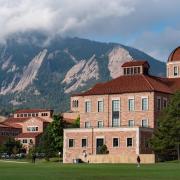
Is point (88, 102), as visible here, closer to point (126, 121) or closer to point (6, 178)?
point (126, 121)

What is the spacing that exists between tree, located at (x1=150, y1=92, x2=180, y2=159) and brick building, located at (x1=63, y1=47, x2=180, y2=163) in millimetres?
10335

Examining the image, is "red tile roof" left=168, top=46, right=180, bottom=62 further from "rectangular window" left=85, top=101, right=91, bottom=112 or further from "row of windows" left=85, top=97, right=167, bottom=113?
"rectangular window" left=85, top=101, right=91, bottom=112

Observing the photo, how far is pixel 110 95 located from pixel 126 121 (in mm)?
6197

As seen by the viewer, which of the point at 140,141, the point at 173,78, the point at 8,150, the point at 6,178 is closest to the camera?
the point at 6,178

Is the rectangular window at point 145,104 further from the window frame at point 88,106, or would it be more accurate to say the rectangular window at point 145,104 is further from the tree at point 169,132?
the tree at point 169,132

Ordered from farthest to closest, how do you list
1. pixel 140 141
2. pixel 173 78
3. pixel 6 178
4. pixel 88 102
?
1. pixel 173 78
2. pixel 88 102
3. pixel 140 141
4. pixel 6 178

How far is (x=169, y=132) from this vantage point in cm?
9300

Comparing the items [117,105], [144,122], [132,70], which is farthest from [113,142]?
[132,70]

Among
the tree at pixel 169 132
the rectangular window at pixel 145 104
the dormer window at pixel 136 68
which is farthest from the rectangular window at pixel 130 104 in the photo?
the tree at pixel 169 132

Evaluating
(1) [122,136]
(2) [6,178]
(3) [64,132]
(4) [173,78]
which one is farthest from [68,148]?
(2) [6,178]

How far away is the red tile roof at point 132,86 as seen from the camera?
118m

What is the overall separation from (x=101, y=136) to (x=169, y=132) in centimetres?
2201

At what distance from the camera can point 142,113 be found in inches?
4601

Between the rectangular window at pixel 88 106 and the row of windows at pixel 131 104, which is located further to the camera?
the rectangular window at pixel 88 106
